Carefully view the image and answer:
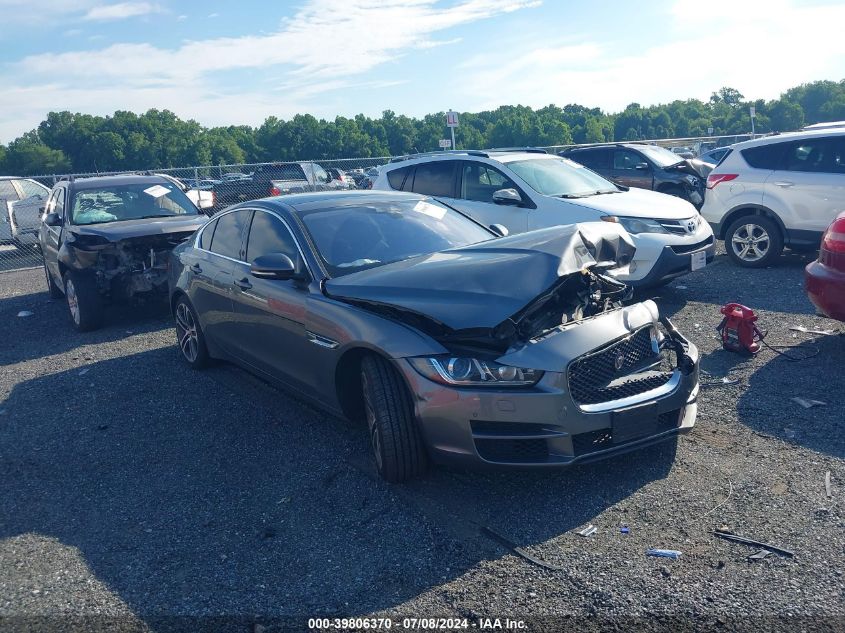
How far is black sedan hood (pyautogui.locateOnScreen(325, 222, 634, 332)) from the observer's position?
163 inches

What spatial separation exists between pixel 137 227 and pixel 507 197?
4376 mm

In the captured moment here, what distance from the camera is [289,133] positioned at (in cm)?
6450

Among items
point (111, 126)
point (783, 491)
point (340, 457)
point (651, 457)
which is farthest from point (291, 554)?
point (111, 126)

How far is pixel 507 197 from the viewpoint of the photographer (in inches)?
344

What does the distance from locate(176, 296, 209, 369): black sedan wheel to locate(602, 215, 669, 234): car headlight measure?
4390 mm

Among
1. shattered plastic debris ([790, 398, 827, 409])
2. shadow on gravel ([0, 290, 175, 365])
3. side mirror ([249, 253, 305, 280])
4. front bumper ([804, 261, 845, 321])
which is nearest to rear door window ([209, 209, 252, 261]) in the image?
side mirror ([249, 253, 305, 280])

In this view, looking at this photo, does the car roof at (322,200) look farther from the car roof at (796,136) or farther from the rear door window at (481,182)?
the car roof at (796,136)

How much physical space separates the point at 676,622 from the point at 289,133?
64972 millimetres

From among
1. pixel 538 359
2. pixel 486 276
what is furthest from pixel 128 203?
pixel 538 359

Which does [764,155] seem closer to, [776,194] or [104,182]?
[776,194]

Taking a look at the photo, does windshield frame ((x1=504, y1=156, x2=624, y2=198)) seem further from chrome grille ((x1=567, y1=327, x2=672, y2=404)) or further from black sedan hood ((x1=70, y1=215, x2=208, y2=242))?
chrome grille ((x1=567, y1=327, x2=672, y2=404))

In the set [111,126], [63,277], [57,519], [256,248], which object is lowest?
[57,519]

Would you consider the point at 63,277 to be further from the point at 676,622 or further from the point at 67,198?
the point at 676,622

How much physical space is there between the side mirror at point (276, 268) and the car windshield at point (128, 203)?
5.16 meters
